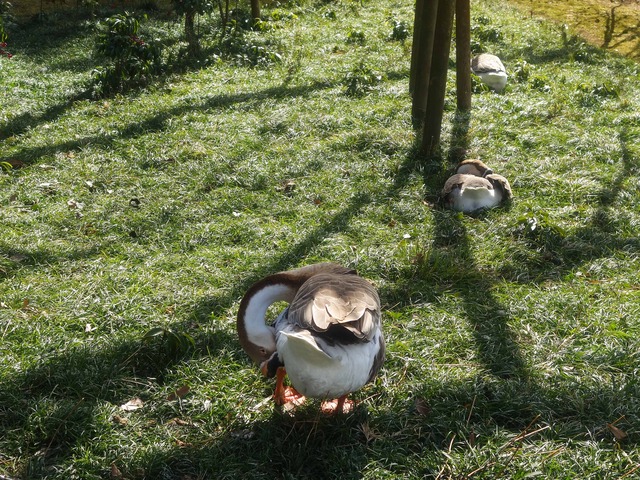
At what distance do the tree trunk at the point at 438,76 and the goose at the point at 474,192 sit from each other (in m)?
0.94

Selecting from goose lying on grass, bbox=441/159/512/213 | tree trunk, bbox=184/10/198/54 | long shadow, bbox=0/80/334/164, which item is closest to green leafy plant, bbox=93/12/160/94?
long shadow, bbox=0/80/334/164

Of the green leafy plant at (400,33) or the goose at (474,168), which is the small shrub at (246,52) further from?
the goose at (474,168)

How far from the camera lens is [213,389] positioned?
379 cm

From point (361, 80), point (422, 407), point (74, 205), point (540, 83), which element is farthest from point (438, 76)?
point (422, 407)

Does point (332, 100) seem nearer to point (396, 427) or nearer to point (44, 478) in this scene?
point (396, 427)

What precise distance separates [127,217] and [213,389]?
2.52m

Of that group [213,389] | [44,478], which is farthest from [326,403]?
[44,478]

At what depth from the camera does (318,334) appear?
3064mm

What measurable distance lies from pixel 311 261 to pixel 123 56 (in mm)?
5599

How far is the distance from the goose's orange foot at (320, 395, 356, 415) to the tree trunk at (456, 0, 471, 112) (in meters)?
5.14

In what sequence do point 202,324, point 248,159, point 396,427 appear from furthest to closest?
point 248,159 → point 202,324 → point 396,427

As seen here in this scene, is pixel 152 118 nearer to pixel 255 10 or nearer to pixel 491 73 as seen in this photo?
pixel 491 73

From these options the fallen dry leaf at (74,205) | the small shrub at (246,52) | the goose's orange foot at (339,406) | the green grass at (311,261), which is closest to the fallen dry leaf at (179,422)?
the green grass at (311,261)

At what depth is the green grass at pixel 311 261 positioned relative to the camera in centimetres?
338
